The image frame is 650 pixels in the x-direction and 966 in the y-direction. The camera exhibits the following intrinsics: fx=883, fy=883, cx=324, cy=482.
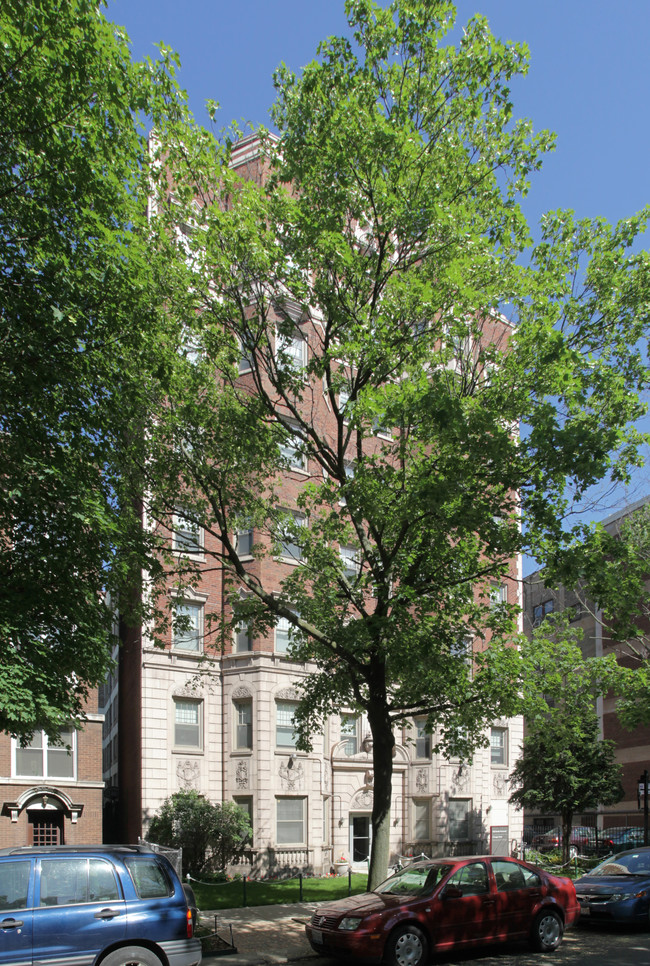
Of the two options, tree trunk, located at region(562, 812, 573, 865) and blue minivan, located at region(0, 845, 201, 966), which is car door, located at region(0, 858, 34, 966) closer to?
blue minivan, located at region(0, 845, 201, 966)

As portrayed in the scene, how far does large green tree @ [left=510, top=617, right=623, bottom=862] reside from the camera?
756 inches

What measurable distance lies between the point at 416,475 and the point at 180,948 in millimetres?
7976

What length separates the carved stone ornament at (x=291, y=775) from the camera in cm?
2802

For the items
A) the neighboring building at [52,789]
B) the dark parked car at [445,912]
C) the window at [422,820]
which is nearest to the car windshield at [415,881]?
the dark parked car at [445,912]

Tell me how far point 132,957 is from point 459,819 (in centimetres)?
2601

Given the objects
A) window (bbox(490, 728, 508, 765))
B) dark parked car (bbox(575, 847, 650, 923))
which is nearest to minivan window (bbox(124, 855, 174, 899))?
dark parked car (bbox(575, 847, 650, 923))

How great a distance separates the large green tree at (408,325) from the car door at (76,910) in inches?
242

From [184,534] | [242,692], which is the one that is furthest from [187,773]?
[184,534]

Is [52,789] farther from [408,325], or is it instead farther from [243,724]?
[408,325]

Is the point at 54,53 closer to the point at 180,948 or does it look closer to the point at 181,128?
the point at 181,128

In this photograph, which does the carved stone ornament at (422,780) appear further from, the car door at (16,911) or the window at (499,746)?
the car door at (16,911)

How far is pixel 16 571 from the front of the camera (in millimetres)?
12609

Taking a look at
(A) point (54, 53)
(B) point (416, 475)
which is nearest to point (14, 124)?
(A) point (54, 53)

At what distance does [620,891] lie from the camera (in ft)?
54.5
